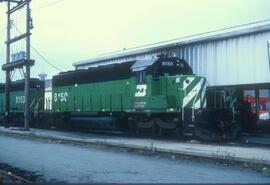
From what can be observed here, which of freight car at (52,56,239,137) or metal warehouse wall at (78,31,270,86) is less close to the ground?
metal warehouse wall at (78,31,270,86)

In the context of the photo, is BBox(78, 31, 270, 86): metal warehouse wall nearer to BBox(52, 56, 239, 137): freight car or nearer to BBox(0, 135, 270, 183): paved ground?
BBox(52, 56, 239, 137): freight car

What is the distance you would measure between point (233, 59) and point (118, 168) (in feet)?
42.1

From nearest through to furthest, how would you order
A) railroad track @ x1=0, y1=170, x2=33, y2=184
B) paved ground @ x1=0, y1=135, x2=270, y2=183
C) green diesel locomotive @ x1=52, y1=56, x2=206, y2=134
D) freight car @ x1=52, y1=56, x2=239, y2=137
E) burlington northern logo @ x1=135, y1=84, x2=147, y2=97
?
railroad track @ x1=0, y1=170, x2=33, y2=184 → paved ground @ x1=0, y1=135, x2=270, y2=183 → freight car @ x1=52, y1=56, x2=239, y2=137 → green diesel locomotive @ x1=52, y1=56, x2=206, y2=134 → burlington northern logo @ x1=135, y1=84, x2=147, y2=97

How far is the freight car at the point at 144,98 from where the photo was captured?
19.4 m

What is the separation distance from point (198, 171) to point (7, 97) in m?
23.6

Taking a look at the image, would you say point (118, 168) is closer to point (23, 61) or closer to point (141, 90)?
point (141, 90)

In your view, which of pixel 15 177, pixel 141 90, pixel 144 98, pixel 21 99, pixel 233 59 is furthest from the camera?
pixel 21 99

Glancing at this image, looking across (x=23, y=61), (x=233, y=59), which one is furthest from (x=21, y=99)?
(x=233, y=59)

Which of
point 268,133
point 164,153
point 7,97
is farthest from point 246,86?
point 7,97

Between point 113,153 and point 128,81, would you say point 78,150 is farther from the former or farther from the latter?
point 128,81

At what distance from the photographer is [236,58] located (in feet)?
73.8

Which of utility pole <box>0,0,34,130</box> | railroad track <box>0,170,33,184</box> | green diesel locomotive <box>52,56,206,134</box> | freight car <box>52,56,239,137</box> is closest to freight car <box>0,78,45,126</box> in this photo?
utility pole <box>0,0,34,130</box>

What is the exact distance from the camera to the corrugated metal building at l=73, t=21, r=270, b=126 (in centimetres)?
2131

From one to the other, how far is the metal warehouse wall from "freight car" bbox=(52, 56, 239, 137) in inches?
96.2
